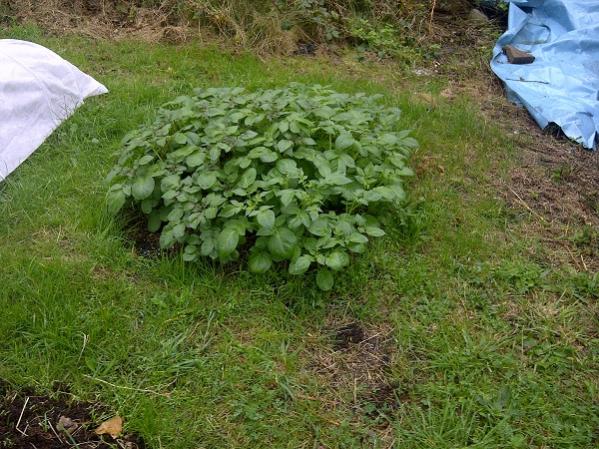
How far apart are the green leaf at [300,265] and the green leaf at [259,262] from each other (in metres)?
0.12

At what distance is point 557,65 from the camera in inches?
205

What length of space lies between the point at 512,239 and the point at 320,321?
3.86ft

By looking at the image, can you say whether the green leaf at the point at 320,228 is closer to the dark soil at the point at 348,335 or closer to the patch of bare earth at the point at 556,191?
the dark soil at the point at 348,335

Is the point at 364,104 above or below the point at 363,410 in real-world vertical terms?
above

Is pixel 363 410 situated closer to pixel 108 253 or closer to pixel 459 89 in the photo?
pixel 108 253

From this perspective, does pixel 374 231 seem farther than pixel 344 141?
No

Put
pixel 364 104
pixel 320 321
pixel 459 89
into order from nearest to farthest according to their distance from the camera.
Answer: pixel 320 321, pixel 364 104, pixel 459 89

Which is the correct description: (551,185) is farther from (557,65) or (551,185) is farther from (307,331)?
(307,331)

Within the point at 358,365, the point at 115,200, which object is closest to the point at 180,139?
the point at 115,200

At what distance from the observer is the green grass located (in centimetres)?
247

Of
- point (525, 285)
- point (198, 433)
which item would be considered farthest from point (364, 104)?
point (198, 433)

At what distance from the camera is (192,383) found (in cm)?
259

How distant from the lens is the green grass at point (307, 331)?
8.10 ft

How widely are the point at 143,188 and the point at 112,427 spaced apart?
1154mm
